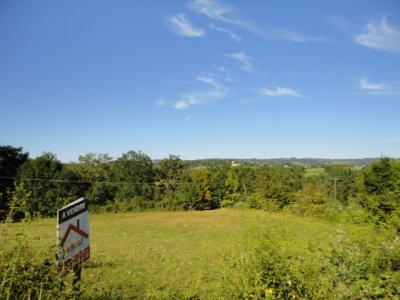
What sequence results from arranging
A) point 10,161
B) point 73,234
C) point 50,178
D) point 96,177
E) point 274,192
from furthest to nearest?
point 96,177 < point 50,178 < point 10,161 < point 274,192 < point 73,234

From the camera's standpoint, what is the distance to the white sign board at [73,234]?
108 inches

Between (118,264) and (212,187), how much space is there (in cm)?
4748

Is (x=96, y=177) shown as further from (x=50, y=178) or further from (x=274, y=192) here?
(x=274, y=192)

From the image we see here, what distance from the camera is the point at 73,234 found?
3.05 m

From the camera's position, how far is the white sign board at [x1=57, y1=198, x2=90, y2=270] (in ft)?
9.04

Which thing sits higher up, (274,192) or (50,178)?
(274,192)

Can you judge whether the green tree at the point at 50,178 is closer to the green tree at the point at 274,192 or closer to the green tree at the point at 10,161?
the green tree at the point at 10,161

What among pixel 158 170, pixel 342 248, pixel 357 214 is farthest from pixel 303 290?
pixel 158 170

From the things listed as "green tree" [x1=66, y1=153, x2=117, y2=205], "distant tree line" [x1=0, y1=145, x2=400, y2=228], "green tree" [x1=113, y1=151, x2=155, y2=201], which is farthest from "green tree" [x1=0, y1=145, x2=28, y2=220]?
"green tree" [x1=113, y1=151, x2=155, y2=201]

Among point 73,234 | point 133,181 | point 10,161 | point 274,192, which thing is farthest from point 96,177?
point 73,234

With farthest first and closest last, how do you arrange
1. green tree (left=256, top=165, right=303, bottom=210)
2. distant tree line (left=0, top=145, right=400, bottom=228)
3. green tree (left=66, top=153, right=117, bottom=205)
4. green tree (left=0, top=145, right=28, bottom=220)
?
green tree (left=66, top=153, right=117, bottom=205), distant tree line (left=0, top=145, right=400, bottom=228), green tree (left=0, top=145, right=28, bottom=220), green tree (left=256, top=165, right=303, bottom=210)

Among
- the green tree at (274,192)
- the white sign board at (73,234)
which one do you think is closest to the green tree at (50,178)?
the green tree at (274,192)

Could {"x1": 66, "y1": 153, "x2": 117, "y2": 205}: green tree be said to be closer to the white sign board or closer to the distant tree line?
the distant tree line

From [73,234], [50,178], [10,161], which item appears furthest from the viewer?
[50,178]
